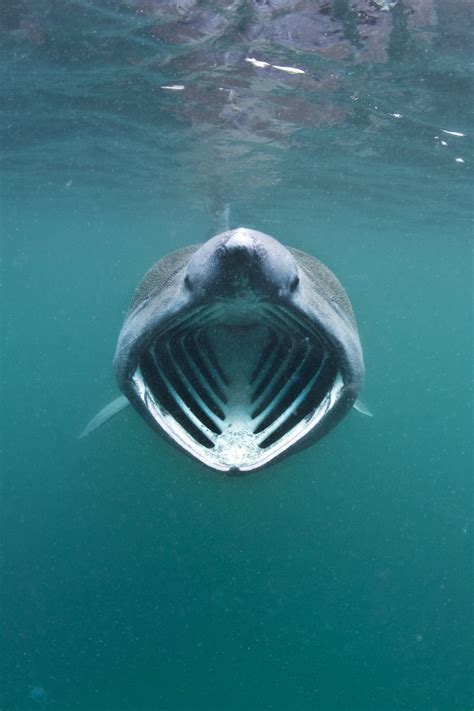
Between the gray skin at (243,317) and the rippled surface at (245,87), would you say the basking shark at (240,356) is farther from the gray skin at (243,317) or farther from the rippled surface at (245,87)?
the rippled surface at (245,87)

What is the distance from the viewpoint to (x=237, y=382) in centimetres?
367

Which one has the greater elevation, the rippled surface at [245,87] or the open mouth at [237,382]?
the rippled surface at [245,87]

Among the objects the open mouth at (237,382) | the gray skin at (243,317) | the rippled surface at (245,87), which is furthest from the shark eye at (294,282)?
the rippled surface at (245,87)

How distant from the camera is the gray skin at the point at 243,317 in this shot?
2.36 meters

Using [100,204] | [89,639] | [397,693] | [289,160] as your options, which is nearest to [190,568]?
[89,639]

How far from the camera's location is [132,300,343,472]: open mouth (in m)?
2.91

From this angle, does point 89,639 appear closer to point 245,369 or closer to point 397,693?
point 397,693

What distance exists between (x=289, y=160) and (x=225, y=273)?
1546 centimetres

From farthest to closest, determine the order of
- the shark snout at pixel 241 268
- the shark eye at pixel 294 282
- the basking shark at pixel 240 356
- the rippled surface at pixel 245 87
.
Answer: the rippled surface at pixel 245 87 → the shark eye at pixel 294 282 → the basking shark at pixel 240 356 → the shark snout at pixel 241 268

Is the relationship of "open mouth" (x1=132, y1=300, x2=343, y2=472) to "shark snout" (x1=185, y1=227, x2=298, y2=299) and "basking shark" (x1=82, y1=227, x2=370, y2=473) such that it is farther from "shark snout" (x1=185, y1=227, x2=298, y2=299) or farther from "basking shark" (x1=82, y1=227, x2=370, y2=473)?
"shark snout" (x1=185, y1=227, x2=298, y2=299)

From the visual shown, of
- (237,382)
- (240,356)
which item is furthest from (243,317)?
(237,382)

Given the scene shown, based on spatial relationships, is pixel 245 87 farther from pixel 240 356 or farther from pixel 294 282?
pixel 294 282

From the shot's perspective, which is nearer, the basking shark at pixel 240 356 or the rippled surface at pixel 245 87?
the basking shark at pixel 240 356

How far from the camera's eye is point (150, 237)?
133 ft
